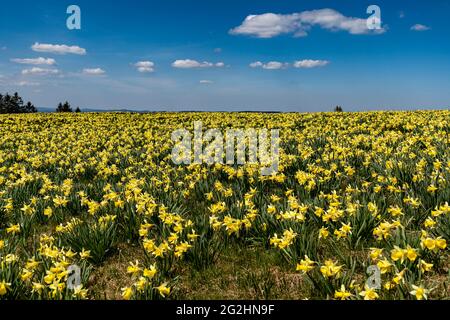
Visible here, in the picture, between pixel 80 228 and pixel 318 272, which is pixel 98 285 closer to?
pixel 80 228

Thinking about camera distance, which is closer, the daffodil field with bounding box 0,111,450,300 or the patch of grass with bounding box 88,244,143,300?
the daffodil field with bounding box 0,111,450,300

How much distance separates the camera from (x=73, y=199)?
5926 mm

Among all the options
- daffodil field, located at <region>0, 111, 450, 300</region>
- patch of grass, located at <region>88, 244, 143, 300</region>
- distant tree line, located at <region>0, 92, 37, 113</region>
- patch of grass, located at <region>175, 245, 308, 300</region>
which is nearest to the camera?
daffodil field, located at <region>0, 111, 450, 300</region>

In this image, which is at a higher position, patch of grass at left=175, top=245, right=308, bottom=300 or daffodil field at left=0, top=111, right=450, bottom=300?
daffodil field at left=0, top=111, right=450, bottom=300

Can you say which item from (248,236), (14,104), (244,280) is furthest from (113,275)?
(14,104)

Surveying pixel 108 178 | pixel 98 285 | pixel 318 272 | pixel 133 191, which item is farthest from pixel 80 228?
pixel 108 178

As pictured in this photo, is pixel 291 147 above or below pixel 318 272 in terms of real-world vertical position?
above

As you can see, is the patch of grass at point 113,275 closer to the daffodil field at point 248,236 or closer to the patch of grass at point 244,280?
the daffodil field at point 248,236

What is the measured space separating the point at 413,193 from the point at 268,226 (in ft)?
7.01

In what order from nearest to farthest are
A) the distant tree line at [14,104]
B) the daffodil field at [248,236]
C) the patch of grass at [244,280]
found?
the daffodil field at [248,236] → the patch of grass at [244,280] → the distant tree line at [14,104]

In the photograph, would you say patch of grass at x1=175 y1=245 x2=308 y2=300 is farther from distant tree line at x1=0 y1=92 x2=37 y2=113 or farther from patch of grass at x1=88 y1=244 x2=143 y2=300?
distant tree line at x1=0 y1=92 x2=37 y2=113

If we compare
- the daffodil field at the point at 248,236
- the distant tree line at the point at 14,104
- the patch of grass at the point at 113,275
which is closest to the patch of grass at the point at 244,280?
Result: the daffodil field at the point at 248,236

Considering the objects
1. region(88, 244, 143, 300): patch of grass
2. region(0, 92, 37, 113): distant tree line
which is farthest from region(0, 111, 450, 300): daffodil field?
region(0, 92, 37, 113): distant tree line
